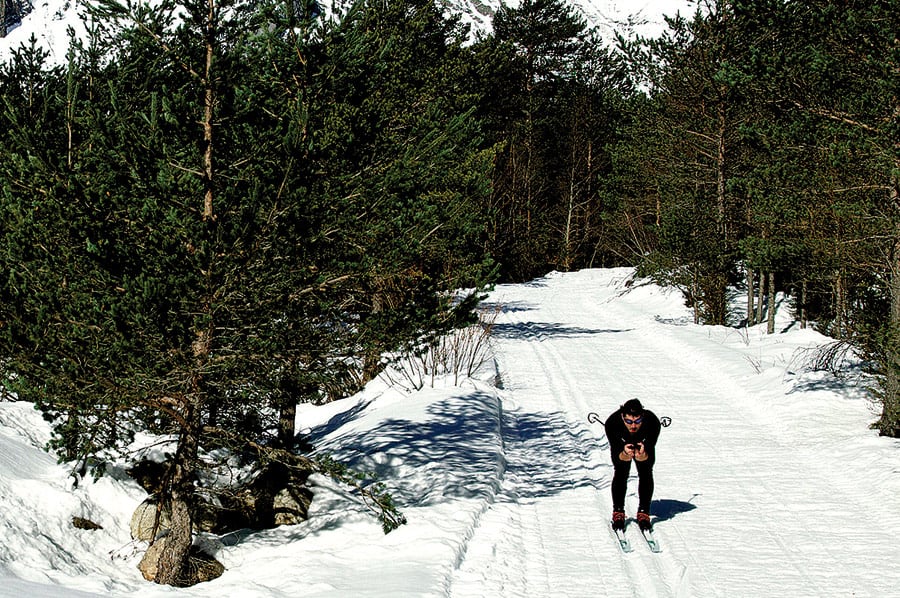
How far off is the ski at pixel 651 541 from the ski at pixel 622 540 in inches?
7.4

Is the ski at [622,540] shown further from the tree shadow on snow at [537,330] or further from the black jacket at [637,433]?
the tree shadow on snow at [537,330]

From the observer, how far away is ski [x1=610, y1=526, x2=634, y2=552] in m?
7.73

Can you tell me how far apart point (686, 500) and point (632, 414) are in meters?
1.96

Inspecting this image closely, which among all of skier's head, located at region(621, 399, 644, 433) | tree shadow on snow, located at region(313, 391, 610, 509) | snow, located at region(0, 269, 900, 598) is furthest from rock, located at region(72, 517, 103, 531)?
skier's head, located at region(621, 399, 644, 433)

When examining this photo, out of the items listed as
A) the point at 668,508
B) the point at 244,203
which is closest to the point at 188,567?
the point at 244,203

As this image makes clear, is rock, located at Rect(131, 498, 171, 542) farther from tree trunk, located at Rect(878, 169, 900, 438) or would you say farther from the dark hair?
tree trunk, located at Rect(878, 169, 900, 438)

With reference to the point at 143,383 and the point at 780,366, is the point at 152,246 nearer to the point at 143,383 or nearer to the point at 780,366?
the point at 143,383

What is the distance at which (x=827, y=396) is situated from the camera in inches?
530

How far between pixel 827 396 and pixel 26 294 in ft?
41.1

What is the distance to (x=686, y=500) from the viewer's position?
9.20m


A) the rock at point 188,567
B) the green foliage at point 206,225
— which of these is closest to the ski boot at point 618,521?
the green foliage at point 206,225

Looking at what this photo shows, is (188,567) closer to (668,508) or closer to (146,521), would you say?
(146,521)

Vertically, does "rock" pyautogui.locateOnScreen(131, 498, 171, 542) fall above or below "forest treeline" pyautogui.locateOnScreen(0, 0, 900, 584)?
below

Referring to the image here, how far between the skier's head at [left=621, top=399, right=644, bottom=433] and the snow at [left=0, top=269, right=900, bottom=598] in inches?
46.6
